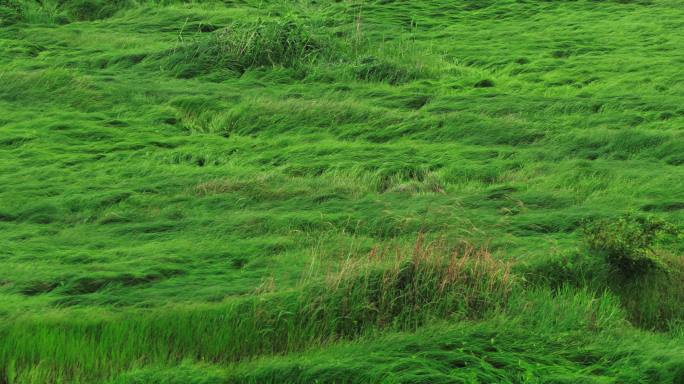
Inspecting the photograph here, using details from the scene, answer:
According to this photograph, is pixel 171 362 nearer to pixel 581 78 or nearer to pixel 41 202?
pixel 41 202

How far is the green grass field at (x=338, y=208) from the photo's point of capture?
18.1ft

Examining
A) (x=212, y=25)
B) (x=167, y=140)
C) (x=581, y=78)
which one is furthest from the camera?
(x=212, y=25)

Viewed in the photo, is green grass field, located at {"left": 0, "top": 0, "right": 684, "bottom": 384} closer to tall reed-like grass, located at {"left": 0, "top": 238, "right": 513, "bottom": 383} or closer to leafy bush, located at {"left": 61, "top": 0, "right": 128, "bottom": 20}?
tall reed-like grass, located at {"left": 0, "top": 238, "right": 513, "bottom": 383}

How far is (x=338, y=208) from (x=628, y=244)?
221cm

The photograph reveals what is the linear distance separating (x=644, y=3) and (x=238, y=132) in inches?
386

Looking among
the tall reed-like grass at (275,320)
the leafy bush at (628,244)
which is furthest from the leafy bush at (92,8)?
the leafy bush at (628,244)

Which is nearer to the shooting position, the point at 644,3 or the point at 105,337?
the point at 105,337

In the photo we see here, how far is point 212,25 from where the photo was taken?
587 inches

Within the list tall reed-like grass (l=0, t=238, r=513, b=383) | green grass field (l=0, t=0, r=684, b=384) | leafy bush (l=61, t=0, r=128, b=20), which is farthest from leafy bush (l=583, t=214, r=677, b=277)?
leafy bush (l=61, t=0, r=128, b=20)

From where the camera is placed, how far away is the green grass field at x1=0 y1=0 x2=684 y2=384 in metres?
5.53

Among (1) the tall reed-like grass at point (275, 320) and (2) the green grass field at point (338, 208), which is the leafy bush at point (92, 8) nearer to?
(2) the green grass field at point (338, 208)

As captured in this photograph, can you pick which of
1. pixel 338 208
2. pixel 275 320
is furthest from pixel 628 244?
pixel 275 320

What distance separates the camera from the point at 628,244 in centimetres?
662

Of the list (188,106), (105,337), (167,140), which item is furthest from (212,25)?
(105,337)
